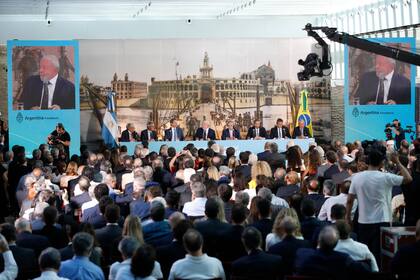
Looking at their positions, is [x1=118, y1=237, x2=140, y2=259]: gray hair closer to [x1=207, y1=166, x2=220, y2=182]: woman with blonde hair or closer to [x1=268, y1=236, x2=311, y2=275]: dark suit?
[x1=268, y1=236, x2=311, y2=275]: dark suit

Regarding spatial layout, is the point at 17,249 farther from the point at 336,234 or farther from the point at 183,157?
the point at 183,157

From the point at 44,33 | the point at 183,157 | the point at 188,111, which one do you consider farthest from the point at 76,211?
the point at 44,33

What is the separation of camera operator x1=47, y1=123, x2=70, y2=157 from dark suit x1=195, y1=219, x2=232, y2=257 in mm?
13127

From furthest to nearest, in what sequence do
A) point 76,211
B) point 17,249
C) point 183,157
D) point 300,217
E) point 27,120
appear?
point 27,120
point 183,157
point 76,211
point 300,217
point 17,249

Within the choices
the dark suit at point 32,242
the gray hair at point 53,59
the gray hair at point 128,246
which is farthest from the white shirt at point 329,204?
the gray hair at point 53,59

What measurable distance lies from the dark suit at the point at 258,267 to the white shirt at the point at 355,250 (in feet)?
2.34

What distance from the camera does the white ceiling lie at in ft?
88.3

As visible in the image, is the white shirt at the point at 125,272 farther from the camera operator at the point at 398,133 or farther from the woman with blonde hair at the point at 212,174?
the camera operator at the point at 398,133

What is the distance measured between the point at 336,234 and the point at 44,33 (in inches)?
928

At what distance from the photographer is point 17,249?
8789mm

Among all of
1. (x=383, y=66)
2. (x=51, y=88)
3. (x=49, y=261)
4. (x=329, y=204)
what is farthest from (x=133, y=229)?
(x=383, y=66)

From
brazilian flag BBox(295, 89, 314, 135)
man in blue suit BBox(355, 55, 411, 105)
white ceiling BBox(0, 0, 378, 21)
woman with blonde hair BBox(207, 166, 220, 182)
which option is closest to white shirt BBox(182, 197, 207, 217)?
woman with blonde hair BBox(207, 166, 220, 182)

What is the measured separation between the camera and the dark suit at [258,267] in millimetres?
7969

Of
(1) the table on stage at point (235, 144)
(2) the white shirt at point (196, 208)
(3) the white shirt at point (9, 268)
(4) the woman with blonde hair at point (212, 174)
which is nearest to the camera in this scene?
(3) the white shirt at point (9, 268)
